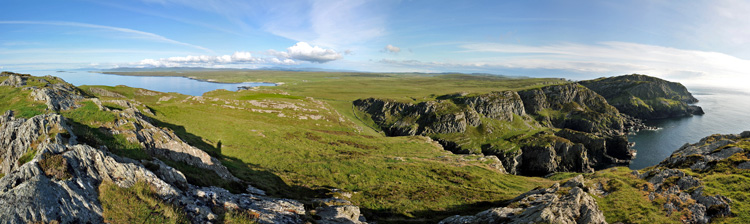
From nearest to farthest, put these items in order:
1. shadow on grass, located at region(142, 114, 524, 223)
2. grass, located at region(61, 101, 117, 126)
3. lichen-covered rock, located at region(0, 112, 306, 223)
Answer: lichen-covered rock, located at region(0, 112, 306, 223)
grass, located at region(61, 101, 117, 126)
shadow on grass, located at region(142, 114, 524, 223)

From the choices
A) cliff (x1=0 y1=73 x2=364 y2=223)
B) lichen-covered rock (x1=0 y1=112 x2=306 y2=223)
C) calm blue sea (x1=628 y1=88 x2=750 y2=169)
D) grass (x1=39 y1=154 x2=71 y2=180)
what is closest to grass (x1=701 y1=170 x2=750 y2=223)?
cliff (x1=0 y1=73 x2=364 y2=223)

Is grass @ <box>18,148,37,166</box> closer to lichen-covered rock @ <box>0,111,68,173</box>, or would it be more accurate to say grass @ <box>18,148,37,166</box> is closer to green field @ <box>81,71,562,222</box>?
lichen-covered rock @ <box>0,111,68,173</box>

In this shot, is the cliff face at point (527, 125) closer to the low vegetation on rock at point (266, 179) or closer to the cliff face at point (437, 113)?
the cliff face at point (437, 113)

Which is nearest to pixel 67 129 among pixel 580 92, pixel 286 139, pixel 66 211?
pixel 66 211

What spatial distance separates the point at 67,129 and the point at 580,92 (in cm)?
25880

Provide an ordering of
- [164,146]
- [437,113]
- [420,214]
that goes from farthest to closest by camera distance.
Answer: [437,113] → [420,214] → [164,146]

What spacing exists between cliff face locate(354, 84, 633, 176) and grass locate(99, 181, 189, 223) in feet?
364

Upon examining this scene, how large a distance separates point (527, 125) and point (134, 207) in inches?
7182

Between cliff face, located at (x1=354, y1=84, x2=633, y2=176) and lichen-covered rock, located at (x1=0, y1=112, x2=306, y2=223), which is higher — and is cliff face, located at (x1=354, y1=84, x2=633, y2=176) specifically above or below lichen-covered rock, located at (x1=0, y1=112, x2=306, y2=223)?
below

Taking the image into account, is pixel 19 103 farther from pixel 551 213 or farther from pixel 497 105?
pixel 497 105

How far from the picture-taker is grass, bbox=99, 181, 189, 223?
11617mm

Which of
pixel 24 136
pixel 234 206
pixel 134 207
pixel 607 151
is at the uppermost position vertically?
pixel 24 136

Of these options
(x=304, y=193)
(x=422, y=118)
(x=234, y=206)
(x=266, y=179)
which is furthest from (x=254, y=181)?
(x=422, y=118)

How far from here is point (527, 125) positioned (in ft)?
520
